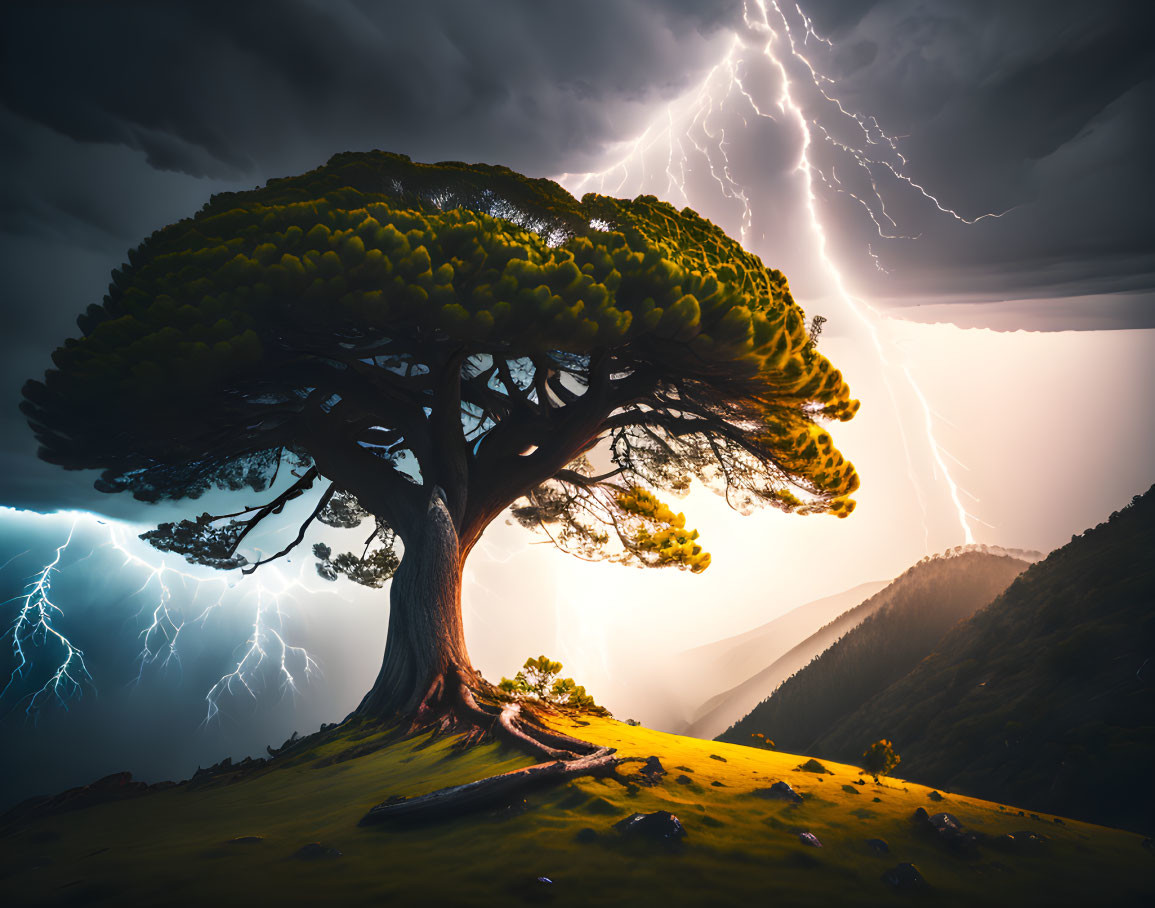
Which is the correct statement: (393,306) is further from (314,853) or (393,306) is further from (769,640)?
(769,640)

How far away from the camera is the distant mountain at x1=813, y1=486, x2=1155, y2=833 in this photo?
14.5m

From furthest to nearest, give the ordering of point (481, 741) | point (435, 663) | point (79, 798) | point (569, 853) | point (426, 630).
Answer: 1. point (426, 630)
2. point (435, 663)
3. point (79, 798)
4. point (481, 741)
5. point (569, 853)

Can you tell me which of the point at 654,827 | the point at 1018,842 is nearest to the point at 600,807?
the point at 654,827

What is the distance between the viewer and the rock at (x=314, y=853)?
13.1 feet

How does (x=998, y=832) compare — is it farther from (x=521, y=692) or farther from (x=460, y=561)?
(x=460, y=561)

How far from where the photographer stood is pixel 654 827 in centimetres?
413

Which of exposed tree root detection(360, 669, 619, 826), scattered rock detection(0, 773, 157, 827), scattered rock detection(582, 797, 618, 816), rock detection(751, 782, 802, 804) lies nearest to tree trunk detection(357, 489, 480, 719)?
exposed tree root detection(360, 669, 619, 826)

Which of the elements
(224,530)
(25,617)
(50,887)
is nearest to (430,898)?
(50,887)

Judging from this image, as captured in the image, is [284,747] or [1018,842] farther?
[284,747]

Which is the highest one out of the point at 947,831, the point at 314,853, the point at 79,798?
the point at 314,853

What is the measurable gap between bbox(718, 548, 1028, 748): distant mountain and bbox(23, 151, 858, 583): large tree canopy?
3666cm

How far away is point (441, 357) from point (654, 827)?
761 centimetres

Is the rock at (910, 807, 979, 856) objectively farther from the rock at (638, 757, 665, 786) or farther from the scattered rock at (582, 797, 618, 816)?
the scattered rock at (582, 797, 618, 816)

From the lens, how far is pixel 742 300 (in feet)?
25.5
